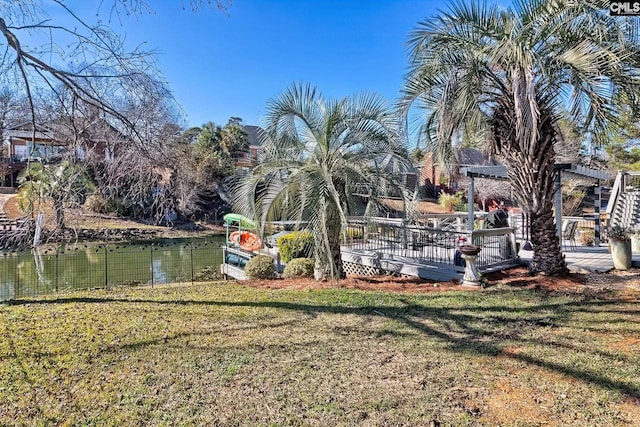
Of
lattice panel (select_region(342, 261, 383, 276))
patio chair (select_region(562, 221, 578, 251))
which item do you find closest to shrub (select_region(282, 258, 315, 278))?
lattice panel (select_region(342, 261, 383, 276))

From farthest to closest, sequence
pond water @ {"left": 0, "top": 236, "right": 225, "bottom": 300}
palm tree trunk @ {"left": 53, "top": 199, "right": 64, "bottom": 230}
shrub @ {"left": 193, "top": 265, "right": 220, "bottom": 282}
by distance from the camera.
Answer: shrub @ {"left": 193, "top": 265, "right": 220, "bottom": 282}, pond water @ {"left": 0, "top": 236, "right": 225, "bottom": 300}, palm tree trunk @ {"left": 53, "top": 199, "right": 64, "bottom": 230}

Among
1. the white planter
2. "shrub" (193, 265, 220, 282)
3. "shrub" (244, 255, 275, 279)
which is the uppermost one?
the white planter

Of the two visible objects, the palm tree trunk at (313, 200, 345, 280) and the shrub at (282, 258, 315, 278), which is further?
the shrub at (282, 258, 315, 278)

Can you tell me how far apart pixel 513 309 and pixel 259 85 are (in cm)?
1198

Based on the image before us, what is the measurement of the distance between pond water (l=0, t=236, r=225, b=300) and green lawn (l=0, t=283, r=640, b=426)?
5.51m

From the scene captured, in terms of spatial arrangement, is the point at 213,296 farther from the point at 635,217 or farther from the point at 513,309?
the point at 635,217

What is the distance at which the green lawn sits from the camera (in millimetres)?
2912

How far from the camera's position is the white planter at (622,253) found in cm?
824

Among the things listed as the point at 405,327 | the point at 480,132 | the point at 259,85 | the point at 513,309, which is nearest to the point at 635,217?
the point at 480,132

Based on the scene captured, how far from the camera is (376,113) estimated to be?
8.10 meters

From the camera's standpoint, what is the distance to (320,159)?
828 centimetres

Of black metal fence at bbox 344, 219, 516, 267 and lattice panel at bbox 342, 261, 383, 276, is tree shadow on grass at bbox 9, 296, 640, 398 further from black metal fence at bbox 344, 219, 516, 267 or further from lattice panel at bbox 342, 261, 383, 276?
lattice panel at bbox 342, 261, 383, 276

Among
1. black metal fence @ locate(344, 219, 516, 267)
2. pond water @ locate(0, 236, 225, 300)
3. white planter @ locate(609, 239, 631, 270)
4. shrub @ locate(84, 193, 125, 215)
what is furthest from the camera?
pond water @ locate(0, 236, 225, 300)

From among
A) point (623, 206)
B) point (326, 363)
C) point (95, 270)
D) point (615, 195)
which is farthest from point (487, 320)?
point (95, 270)
